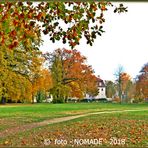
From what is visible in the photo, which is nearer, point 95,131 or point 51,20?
point 51,20

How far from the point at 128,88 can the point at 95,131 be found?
2.96 feet

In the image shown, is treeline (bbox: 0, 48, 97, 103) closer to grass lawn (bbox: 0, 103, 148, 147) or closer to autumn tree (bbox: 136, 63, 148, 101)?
grass lawn (bbox: 0, 103, 148, 147)

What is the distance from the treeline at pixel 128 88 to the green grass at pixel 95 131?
0.80 ft

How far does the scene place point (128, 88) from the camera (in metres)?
5.77

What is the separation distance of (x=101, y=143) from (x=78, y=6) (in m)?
1.80

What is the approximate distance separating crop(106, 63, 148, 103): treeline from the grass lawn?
0.12 metres

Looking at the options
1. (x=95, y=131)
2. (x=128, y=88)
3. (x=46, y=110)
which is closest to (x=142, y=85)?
(x=128, y=88)

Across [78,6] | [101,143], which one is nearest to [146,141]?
[101,143]

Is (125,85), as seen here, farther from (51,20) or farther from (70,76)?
(51,20)

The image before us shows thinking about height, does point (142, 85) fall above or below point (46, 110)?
above

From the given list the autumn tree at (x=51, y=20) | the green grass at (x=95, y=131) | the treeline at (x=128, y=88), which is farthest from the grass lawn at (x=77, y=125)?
the autumn tree at (x=51, y=20)

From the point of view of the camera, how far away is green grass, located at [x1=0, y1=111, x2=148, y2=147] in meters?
5.03

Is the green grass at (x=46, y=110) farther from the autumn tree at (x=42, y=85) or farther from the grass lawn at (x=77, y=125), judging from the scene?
the autumn tree at (x=42, y=85)

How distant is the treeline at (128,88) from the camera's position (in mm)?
5727
